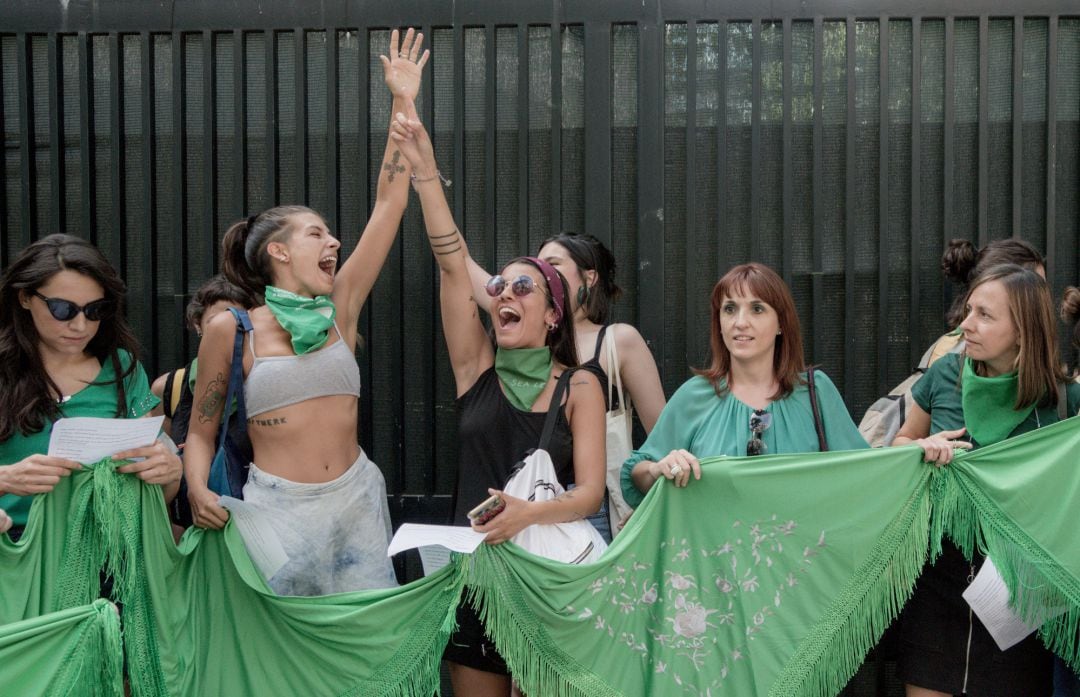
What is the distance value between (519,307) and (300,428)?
882mm

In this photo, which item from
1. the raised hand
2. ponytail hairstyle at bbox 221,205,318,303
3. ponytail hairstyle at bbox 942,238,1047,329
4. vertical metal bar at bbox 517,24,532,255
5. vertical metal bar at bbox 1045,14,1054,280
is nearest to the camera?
ponytail hairstyle at bbox 221,205,318,303

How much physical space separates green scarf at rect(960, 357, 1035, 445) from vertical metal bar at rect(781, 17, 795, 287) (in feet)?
4.96

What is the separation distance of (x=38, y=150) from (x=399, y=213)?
243 centimetres

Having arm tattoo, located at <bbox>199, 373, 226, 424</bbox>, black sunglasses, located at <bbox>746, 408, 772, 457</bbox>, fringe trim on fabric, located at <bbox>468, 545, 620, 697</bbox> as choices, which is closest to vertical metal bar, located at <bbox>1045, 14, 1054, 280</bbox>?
black sunglasses, located at <bbox>746, 408, 772, 457</bbox>

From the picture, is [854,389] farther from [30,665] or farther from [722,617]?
[30,665]

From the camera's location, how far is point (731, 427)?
4.05 m

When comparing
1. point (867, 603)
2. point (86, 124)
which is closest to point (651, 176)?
point (867, 603)

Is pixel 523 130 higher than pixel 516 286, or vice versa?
pixel 523 130

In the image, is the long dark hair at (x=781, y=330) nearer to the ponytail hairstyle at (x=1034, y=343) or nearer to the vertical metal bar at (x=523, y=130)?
the ponytail hairstyle at (x=1034, y=343)

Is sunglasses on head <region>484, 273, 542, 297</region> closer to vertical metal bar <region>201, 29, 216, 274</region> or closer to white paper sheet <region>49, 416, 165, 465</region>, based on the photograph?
white paper sheet <region>49, 416, 165, 465</region>

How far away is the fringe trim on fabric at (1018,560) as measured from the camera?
3.88 m

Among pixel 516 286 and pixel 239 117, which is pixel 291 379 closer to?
pixel 516 286

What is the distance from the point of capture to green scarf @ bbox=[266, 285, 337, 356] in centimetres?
397

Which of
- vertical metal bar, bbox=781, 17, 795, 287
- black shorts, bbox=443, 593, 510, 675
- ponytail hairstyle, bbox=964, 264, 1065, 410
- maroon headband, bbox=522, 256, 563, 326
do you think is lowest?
black shorts, bbox=443, 593, 510, 675
